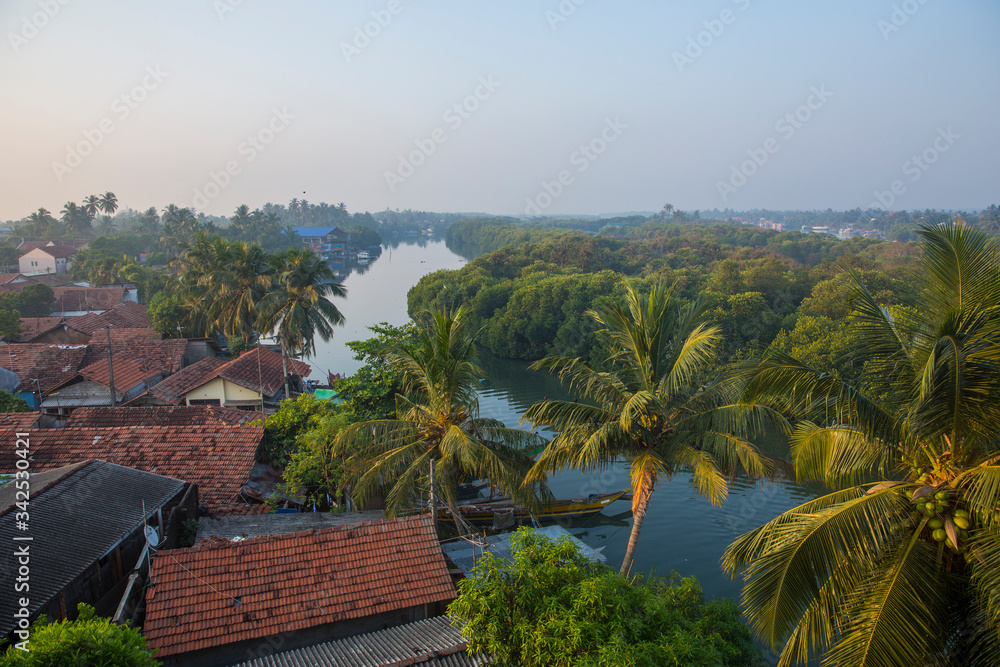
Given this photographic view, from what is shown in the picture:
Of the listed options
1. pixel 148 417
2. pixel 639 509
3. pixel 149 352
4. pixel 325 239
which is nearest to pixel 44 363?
pixel 149 352

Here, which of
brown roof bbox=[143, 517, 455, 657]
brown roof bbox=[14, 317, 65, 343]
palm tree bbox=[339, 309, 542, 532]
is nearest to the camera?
brown roof bbox=[143, 517, 455, 657]

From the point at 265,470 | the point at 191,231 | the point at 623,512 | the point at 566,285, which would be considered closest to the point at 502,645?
the point at 265,470

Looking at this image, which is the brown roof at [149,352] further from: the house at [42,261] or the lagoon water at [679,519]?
the house at [42,261]

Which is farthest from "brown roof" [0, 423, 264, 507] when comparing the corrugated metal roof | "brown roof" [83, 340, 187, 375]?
"brown roof" [83, 340, 187, 375]

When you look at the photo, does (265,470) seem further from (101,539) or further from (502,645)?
(502,645)

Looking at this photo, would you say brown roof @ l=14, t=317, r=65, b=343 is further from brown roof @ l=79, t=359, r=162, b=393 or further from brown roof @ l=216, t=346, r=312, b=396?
brown roof @ l=216, t=346, r=312, b=396

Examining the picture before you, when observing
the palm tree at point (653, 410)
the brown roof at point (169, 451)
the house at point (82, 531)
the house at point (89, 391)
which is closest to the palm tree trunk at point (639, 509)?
the palm tree at point (653, 410)

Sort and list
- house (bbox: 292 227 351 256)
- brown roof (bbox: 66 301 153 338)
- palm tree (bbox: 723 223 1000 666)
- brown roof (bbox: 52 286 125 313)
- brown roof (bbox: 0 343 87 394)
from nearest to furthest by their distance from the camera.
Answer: palm tree (bbox: 723 223 1000 666) → brown roof (bbox: 0 343 87 394) → brown roof (bbox: 66 301 153 338) → brown roof (bbox: 52 286 125 313) → house (bbox: 292 227 351 256)
